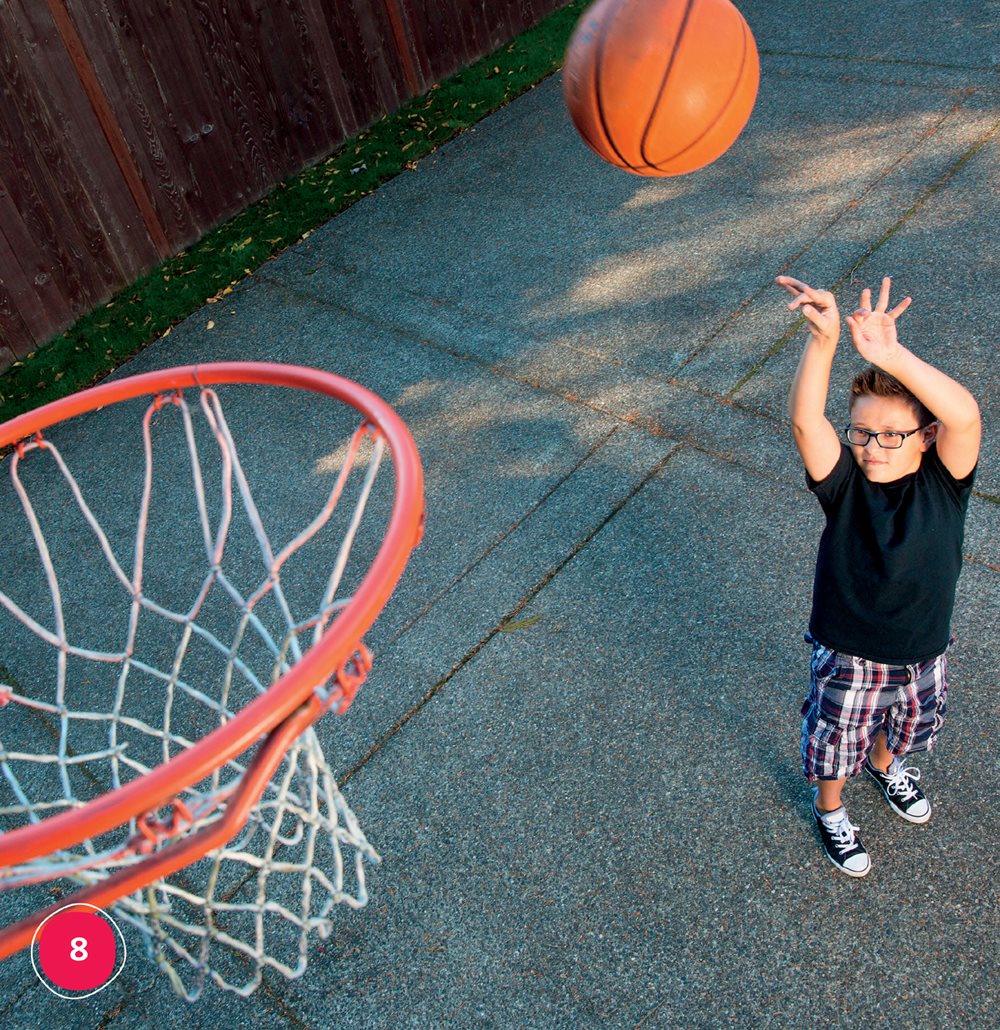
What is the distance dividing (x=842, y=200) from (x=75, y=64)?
16.5ft

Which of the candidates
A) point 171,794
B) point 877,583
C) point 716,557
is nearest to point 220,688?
point 716,557

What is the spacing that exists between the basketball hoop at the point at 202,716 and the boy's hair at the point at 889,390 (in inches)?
46.7

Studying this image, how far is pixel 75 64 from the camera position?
6746 millimetres

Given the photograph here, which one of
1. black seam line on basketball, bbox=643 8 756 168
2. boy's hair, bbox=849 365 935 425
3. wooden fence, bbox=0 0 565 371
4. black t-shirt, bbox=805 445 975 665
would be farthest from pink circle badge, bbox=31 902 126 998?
wooden fence, bbox=0 0 565 371

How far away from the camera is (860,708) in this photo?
288 cm

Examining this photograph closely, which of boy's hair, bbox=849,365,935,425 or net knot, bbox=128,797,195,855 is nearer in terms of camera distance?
net knot, bbox=128,797,195,855

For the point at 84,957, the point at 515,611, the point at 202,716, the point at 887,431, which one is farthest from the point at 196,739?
the point at 887,431

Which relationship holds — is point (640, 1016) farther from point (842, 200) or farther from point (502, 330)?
point (842, 200)

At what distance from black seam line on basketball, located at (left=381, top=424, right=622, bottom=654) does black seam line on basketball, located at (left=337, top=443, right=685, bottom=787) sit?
0.31 meters

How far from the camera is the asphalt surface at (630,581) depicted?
10.0 feet

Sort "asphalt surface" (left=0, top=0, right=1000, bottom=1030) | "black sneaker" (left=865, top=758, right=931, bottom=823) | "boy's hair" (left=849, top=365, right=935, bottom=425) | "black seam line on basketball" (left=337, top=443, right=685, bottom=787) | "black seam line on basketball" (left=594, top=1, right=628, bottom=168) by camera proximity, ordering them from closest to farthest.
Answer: "boy's hair" (left=849, top=365, right=935, bottom=425), "asphalt surface" (left=0, top=0, right=1000, bottom=1030), "black sneaker" (left=865, top=758, right=931, bottom=823), "black seam line on basketball" (left=594, top=1, right=628, bottom=168), "black seam line on basketball" (left=337, top=443, right=685, bottom=787)

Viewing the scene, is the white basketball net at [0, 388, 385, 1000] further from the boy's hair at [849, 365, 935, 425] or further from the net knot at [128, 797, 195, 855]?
the boy's hair at [849, 365, 935, 425]

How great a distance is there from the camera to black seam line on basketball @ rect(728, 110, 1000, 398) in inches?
198

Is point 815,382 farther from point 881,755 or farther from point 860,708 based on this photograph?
point 881,755
